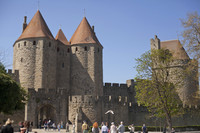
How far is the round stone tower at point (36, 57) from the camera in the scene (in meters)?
38.2

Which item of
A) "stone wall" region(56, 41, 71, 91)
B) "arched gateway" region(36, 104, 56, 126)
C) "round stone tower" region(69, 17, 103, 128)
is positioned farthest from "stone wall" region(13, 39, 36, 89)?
"round stone tower" region(69, 17, 103, 128)

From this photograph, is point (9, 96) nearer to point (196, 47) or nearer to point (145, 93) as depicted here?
point (145, 93)

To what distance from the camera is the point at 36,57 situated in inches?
1522

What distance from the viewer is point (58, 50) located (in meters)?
41.9

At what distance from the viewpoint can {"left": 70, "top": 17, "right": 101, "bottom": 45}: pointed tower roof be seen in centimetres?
4212

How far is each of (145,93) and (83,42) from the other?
1585 centimetres

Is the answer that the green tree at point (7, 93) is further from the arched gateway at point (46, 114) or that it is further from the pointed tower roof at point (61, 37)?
the pointed tower roof at point (61, 37)

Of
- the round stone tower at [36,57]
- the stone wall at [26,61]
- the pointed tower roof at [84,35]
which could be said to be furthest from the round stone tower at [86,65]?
Result: the stone wall at [26,61]

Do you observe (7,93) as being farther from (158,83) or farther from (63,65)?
(63,65)

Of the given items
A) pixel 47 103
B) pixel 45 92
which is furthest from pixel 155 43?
pixel 47 103

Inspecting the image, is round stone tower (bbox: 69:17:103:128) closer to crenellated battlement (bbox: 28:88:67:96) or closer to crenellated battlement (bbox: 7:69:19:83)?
crenellated battlement (bbox: 28:88:67:96)

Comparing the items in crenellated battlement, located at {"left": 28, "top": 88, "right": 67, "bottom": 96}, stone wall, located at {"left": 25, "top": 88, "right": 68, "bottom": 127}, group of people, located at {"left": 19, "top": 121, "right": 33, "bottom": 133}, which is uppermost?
crenellated battlement, located at {"left": 28, "top": 88, "right": 67, "bottom": 96}

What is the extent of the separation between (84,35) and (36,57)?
793 centimetres

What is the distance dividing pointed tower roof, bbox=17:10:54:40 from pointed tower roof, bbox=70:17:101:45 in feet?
12.4
